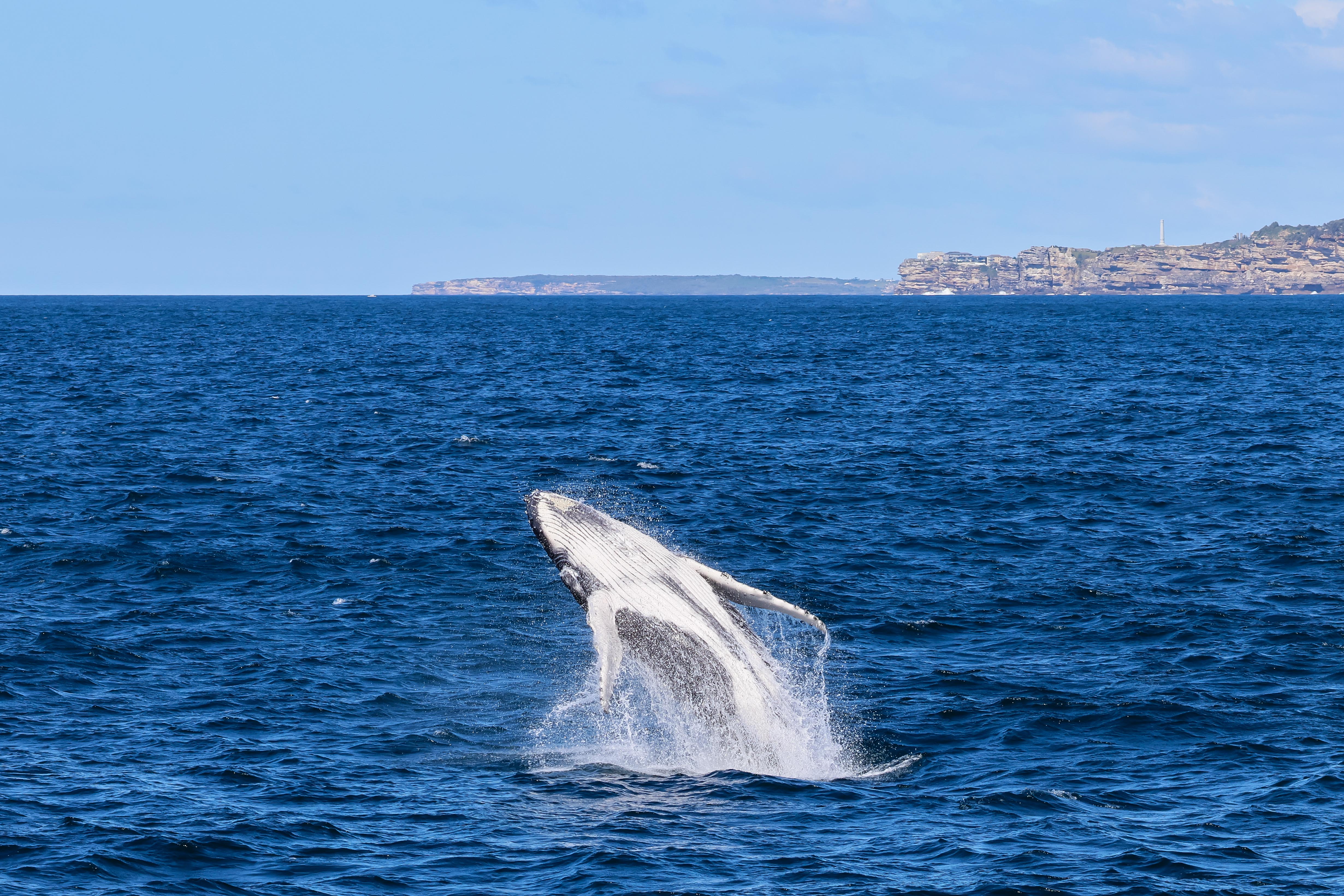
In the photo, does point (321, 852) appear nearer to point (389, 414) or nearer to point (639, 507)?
point (639, 507)

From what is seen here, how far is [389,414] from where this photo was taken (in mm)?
69812

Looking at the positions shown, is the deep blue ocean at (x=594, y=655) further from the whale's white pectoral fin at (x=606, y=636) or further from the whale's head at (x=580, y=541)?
the whale's head at (x=580, y=541)

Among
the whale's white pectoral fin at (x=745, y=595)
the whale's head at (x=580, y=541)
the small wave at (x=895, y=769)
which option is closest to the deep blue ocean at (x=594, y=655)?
the small wave at (x=895, y=769)

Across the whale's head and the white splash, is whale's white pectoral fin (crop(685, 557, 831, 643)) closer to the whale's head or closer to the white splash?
the whale's head

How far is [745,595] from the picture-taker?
64.8ft

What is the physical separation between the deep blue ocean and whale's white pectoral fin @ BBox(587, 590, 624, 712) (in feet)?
8.49

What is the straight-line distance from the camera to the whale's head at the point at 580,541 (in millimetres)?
19906

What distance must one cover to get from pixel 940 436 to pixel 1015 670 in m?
34.1

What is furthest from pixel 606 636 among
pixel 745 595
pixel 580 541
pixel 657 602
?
pixel 745 595

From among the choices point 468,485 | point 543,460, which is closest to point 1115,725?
point 468,485

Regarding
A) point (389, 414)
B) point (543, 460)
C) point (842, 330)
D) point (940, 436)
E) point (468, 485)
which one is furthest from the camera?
point (842, 330)

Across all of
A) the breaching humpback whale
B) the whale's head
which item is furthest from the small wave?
the whale's head

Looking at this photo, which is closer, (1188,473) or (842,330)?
(1188,473)

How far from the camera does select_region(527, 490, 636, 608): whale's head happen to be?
65.3 feet
